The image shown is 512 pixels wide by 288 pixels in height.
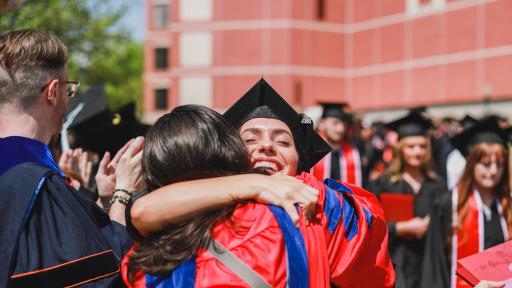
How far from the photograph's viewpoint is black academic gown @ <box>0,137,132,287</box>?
2.26 metres

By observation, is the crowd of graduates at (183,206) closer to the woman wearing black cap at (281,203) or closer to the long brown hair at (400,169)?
the woman wearing black cap at (281,203)

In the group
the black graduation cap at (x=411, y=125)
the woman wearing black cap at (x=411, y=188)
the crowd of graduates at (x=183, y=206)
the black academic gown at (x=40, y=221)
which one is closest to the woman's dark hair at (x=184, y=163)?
the crowd of graduates at (x=183, y=206)

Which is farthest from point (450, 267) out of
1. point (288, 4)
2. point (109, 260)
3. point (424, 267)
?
point (288, 4)

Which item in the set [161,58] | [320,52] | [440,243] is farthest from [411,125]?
[161,58]

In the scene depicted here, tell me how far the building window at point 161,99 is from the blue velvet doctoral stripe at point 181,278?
41859mm

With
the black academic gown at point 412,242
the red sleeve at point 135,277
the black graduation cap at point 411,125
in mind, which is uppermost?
the black graduation cap at point 411,125

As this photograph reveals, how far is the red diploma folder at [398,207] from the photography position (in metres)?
5.64

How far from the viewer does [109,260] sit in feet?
7.85

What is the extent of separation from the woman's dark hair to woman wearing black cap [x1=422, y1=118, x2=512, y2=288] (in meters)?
3.30

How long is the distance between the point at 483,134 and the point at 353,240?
12.4 feet

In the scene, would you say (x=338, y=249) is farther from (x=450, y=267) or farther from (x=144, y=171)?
(x=450, y=267)

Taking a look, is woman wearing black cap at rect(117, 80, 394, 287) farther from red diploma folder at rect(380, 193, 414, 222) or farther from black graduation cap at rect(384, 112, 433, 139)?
black graduation cap at rect(384, 112, 433, 139)

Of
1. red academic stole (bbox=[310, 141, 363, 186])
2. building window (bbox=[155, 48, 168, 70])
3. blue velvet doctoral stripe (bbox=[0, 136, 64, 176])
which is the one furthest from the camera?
building window (bbox=[155, 48, 168, 70])

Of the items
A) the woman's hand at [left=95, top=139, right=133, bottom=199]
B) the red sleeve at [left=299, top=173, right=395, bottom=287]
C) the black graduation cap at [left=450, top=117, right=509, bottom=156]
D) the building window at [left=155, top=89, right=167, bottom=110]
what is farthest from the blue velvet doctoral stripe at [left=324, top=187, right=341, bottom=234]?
the building window at [left=155, top=89, right=167, bottom=110]
